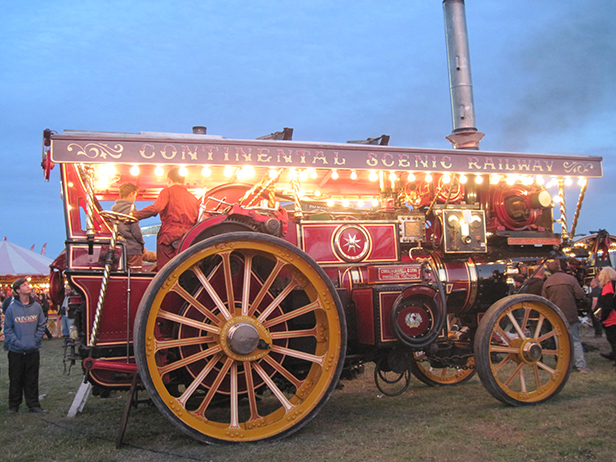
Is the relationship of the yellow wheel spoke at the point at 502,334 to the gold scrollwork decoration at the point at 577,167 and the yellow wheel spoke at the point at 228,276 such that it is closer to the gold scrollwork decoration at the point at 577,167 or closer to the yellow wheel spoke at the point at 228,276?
the gold scrollwork decoration at the point at 577,167

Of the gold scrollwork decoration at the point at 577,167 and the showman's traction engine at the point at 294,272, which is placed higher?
the gold scrollwork decoration at the point at 577,167

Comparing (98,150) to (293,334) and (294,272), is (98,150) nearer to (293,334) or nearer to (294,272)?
(294,272)

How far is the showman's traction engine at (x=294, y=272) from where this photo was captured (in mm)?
3863

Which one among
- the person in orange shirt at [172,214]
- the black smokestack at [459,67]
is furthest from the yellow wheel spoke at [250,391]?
the black smokestack at [459,67]

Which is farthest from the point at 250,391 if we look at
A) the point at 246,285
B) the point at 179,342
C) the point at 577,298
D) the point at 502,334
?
the point at 577,298

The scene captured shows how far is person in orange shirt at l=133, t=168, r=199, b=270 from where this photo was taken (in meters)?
4.48

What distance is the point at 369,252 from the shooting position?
491cm

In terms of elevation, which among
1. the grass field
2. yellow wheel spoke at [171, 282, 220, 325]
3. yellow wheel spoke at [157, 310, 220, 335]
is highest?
yellow wheel spoke at [171, 282, 220, 325]

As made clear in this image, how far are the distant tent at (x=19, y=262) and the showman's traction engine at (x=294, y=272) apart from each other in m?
11.7

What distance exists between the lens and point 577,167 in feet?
17.7

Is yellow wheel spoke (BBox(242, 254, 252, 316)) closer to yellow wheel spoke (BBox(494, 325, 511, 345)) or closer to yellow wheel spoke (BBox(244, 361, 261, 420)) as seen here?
yellow wheel spoke (BBox(244, 361, 261, 420))

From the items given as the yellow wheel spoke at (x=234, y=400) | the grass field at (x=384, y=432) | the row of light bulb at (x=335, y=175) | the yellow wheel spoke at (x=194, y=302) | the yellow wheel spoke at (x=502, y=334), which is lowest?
the grass field at (x=384, y=432)

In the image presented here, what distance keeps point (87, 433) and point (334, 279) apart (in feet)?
7.76

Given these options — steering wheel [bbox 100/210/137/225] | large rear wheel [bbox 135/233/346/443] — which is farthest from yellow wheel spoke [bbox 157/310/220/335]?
steering wheel [bbox 100/210/137/225]
